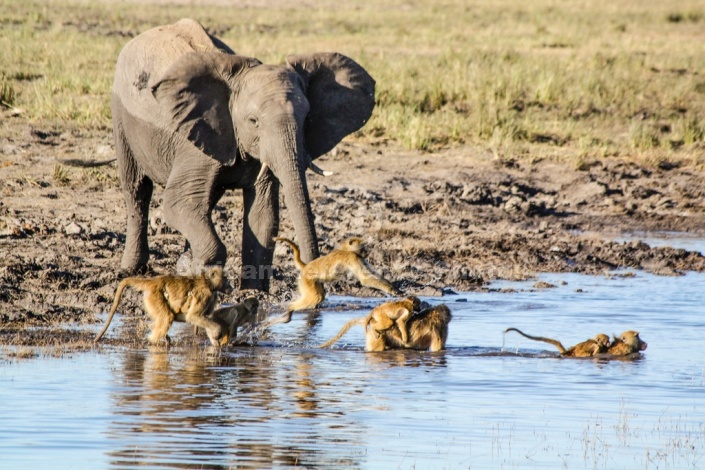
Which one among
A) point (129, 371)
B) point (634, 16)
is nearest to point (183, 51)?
point (129, 371)

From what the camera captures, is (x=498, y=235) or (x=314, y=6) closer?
(x=498, y=235)

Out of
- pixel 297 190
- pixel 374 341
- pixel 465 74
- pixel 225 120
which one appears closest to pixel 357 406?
pixel 374 341

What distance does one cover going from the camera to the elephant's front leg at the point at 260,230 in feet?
35.4

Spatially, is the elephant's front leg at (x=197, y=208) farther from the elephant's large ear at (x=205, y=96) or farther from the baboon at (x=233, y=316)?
the baboon at (x=233, y=316)

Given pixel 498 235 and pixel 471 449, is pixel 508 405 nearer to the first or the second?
pixel 471 449

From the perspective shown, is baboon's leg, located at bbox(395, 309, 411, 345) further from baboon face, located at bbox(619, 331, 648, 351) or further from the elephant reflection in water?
baboon face, located at bbox(619, 331, 648, 351)

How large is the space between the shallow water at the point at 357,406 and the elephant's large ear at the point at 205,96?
1661mm

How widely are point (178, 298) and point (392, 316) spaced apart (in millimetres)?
1558

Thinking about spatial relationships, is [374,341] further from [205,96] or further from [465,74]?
[465,74]

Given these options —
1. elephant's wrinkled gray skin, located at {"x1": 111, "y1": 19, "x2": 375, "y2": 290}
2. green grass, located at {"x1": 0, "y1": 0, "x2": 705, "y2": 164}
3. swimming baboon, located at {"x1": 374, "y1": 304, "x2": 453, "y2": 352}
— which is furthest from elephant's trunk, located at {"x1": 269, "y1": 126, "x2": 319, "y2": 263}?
green grass, located at {"x1": 0, "y1": 0, "x2": 705, "y2": 164}

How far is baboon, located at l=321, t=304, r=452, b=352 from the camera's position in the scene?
30.3 ft

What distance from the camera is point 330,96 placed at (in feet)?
35.5

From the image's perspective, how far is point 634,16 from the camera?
45188mm

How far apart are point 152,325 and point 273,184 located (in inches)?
83.5
